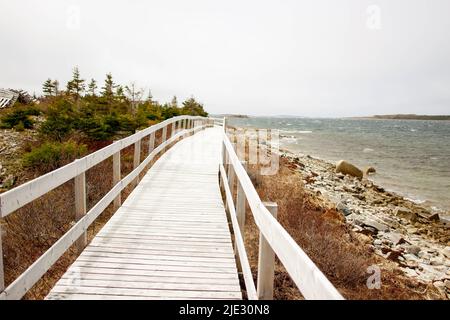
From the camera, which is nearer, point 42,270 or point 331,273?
point 42,270

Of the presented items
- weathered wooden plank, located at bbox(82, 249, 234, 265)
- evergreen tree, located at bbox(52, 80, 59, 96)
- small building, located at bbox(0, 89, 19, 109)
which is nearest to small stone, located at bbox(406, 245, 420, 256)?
weathered wooden plank, located at bbox(82, 249, 234, 265)

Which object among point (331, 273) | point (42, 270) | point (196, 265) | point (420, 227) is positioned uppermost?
point (42, 270)

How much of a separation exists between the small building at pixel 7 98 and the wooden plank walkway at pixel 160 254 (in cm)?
2020

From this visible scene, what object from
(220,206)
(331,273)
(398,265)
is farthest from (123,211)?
(398,265)

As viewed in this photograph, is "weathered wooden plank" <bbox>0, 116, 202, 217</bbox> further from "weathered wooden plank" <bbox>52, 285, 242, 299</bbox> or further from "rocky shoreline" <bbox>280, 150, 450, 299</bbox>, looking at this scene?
"rocky shoreline" <bbox>280, 150, 450, 299</bbox>

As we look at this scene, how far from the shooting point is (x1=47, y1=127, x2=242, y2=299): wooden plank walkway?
130 inches

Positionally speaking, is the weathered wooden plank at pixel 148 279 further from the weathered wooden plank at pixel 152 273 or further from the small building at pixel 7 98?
the small building at pixel 7 98

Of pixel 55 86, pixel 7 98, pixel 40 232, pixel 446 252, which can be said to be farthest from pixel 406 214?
pixel 55 86

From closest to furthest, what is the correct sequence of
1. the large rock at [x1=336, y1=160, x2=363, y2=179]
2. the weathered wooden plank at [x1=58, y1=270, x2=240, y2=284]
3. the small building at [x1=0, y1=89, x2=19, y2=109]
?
1. the weathered wooden plank at [x1=58, y1=270, x2=240, y2=284]
2. the large rock at [x1=336, y1=160, x2=363, y2=179]
3. the small building at [x1=0, y1=89, x2=19, y2=109]

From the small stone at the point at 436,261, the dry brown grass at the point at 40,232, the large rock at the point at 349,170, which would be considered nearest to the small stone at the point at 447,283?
the small stone at the point at 436,261

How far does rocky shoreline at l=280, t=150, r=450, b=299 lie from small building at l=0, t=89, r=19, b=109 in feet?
67.6
